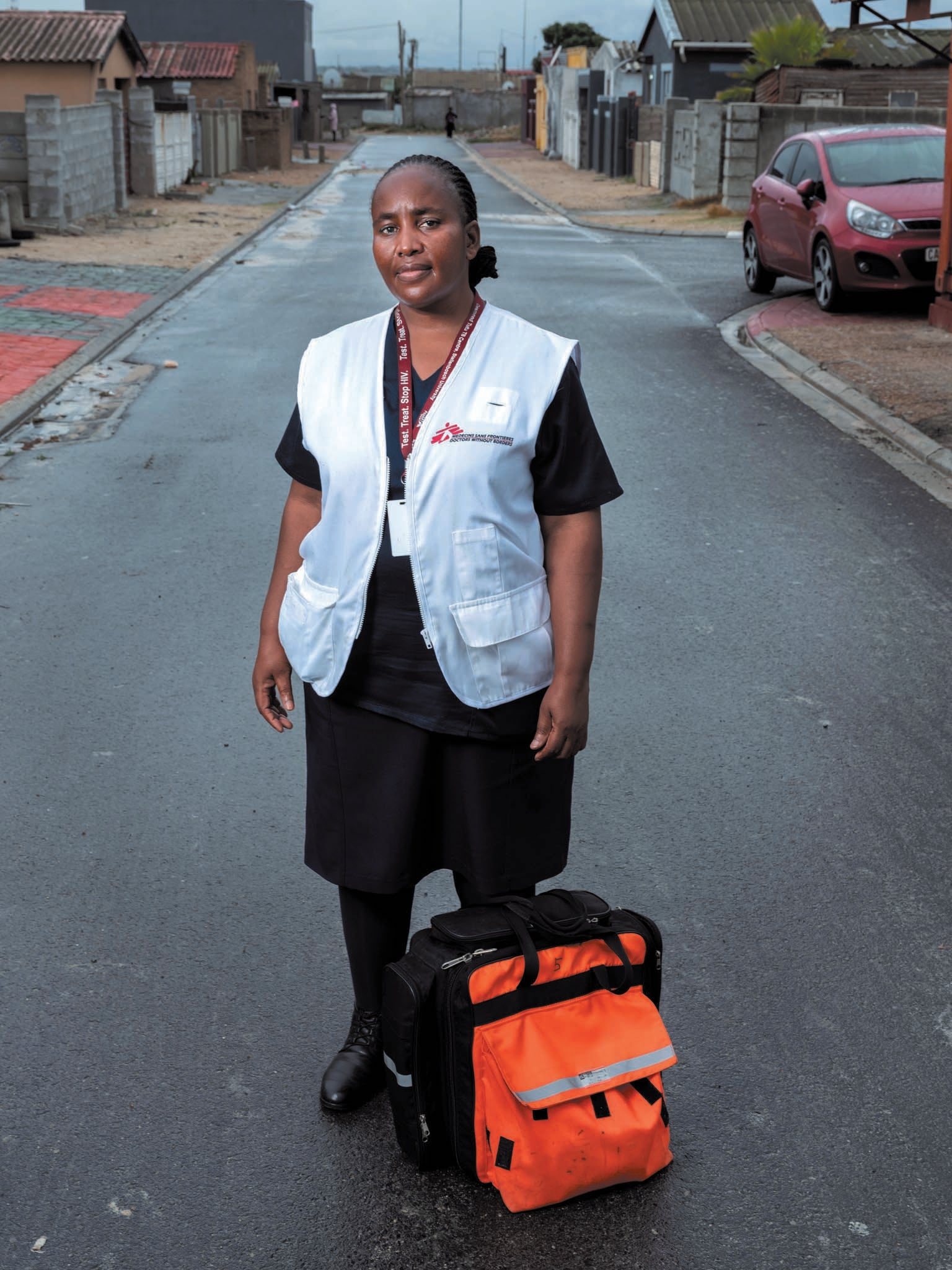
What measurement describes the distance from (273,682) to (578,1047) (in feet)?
3.19

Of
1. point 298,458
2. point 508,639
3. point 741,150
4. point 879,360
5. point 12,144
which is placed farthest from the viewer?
point 741,150

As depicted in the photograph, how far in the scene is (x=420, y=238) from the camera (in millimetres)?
2736

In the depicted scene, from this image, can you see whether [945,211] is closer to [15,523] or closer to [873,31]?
A: [15,523]

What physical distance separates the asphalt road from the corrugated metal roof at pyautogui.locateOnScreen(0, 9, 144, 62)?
106 ft

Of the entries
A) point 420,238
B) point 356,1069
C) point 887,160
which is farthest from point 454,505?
point 887,160

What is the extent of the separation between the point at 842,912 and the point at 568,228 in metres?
24.5

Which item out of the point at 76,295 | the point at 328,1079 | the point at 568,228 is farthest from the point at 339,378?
the point at 568,228

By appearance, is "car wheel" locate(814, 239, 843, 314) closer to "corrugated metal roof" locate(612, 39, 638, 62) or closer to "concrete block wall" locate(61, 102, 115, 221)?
"concrete block wall" locate(61, 102, 115, 221)

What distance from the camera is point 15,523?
772cm

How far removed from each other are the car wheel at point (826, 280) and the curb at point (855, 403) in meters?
0.91

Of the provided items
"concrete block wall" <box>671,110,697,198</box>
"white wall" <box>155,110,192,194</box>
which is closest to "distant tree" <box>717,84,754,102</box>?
"concrete block wall" <box>671,110,697,198</box>

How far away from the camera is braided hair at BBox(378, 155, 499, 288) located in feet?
9.20

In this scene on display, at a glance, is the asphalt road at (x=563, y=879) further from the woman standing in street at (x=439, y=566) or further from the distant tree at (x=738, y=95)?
the distant tree at (x=738, y=95)

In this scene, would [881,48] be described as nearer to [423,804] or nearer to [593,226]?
[593,226]
